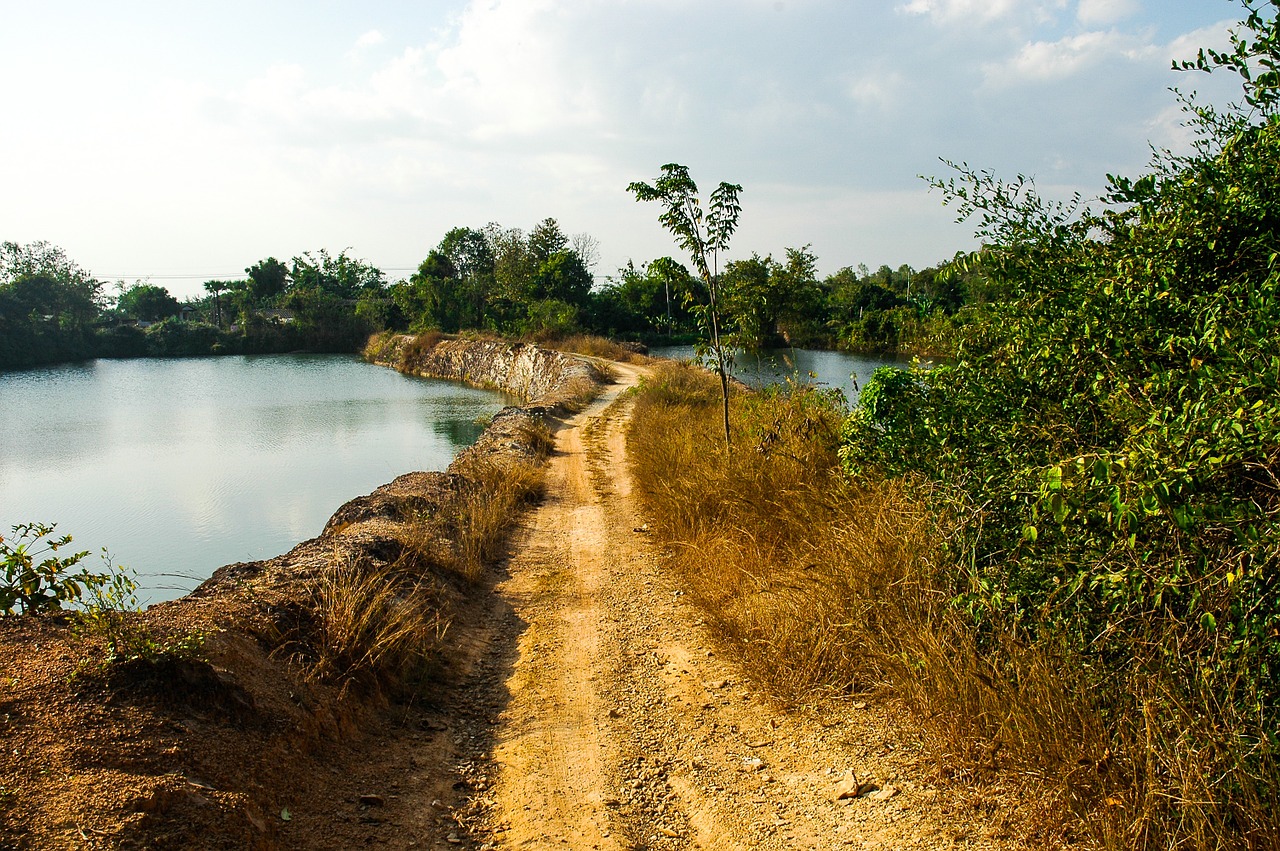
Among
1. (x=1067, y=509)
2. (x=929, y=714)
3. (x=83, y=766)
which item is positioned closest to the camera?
(x=1067, y=509)

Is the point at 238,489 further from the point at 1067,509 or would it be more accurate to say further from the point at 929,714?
the point at 1067,509

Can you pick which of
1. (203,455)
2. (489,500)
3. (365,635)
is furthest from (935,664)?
(203,455)

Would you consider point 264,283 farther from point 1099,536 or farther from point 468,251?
point 1099,536

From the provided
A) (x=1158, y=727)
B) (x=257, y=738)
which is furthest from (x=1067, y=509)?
(x=257, y=738)

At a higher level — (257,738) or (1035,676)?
(1035,676)

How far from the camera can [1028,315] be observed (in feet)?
14.8

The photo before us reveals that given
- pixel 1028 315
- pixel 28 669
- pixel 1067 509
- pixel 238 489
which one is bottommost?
pixel 238 489

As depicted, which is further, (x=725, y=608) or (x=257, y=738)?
(x=725, y=608)

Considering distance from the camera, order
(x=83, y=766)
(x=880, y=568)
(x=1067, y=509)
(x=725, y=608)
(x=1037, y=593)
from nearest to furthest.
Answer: (x=1067, y=509) < (x=83, y=766) < (x=1037, y=593) < (x=880, y=568) < (x=725, y=608)

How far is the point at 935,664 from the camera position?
425 cm

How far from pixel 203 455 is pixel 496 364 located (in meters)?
21.9

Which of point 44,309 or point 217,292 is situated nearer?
point 44,309

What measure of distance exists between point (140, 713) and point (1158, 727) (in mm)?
4568

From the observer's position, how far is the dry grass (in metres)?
3.02
